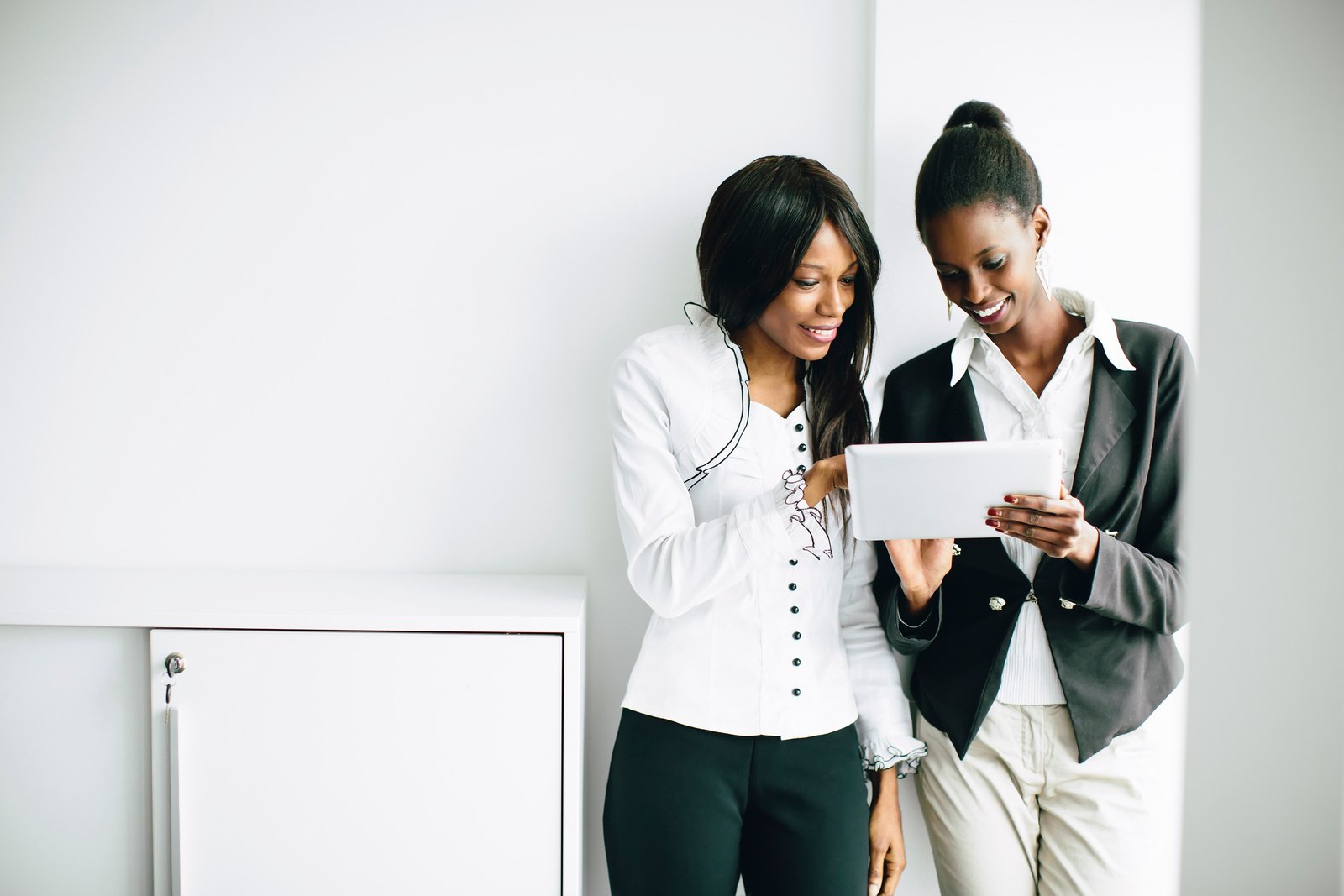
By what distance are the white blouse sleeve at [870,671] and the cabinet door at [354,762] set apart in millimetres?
465

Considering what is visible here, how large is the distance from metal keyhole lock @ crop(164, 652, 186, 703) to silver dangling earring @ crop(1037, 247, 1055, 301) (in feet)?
4.70

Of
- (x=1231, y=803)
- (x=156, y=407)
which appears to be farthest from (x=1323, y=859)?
(x=156, y=407)

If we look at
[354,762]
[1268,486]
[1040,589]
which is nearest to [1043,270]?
[1040,589]

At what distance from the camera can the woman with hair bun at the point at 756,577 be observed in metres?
1.13

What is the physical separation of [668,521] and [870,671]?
0.42m

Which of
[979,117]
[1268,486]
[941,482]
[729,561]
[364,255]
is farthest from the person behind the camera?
[364,255]

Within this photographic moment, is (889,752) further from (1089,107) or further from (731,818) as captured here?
(1089,107)

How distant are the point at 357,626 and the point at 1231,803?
1.20 m

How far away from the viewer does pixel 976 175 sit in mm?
1188

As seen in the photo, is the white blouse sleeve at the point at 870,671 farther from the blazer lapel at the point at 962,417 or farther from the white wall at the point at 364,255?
the white wall at the point at 364,255

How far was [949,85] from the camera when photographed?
1.45 meters

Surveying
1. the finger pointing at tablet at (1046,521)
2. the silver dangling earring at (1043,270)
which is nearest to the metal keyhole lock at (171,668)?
the finger pointing at tablet at (1046,521)

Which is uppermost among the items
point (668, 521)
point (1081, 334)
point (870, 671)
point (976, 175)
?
point (976, 175)

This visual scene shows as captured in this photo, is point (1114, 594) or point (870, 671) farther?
point (870, 671)
